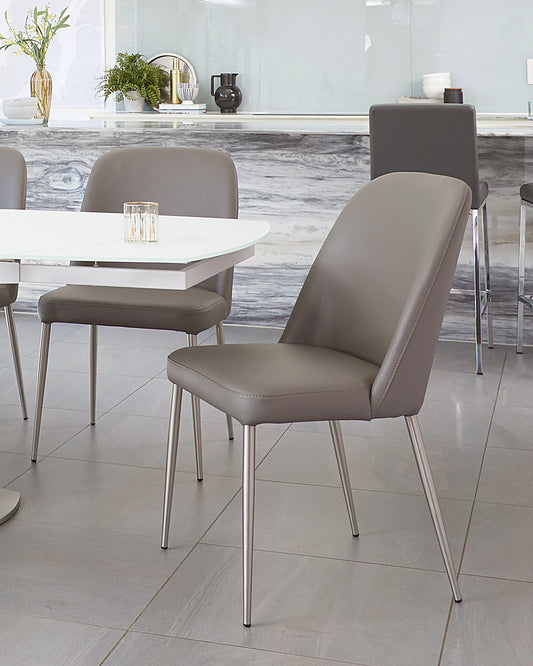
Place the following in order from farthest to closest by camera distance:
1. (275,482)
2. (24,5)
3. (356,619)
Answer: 1. (24,5)
2. (275,482)
3. (356,619)

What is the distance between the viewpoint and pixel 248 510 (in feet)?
5.52

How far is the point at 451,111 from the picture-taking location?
10.1 feet

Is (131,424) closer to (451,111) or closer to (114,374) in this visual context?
(114,374)

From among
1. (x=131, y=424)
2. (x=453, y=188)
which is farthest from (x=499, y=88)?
(x=453, y=188)

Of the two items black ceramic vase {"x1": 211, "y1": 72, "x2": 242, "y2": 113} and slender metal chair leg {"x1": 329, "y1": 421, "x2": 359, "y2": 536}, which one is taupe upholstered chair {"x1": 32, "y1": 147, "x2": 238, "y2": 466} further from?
black ceramic vase {"x1": 211, "y1": 72, "x2": 242, "y2": 113}

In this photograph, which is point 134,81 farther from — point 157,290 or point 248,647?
point 248,647

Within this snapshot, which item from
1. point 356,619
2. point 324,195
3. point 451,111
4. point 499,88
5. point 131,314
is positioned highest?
point 499,88

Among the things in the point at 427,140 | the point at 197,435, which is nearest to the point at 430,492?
the point at 197,435

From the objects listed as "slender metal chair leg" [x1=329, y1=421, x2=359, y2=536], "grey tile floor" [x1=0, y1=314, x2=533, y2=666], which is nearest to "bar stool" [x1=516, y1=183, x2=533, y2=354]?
"grey tile floor" [x1=0, y1=314, x2=533, y2=666]

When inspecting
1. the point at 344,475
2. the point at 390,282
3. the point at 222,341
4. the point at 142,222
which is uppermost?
the point at 142,222

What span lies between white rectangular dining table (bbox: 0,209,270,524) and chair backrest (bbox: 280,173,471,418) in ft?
0.65

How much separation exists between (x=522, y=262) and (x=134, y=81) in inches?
134

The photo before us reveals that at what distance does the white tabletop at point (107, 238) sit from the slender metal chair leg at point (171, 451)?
33 centimetres

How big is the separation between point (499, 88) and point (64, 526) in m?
4.58
